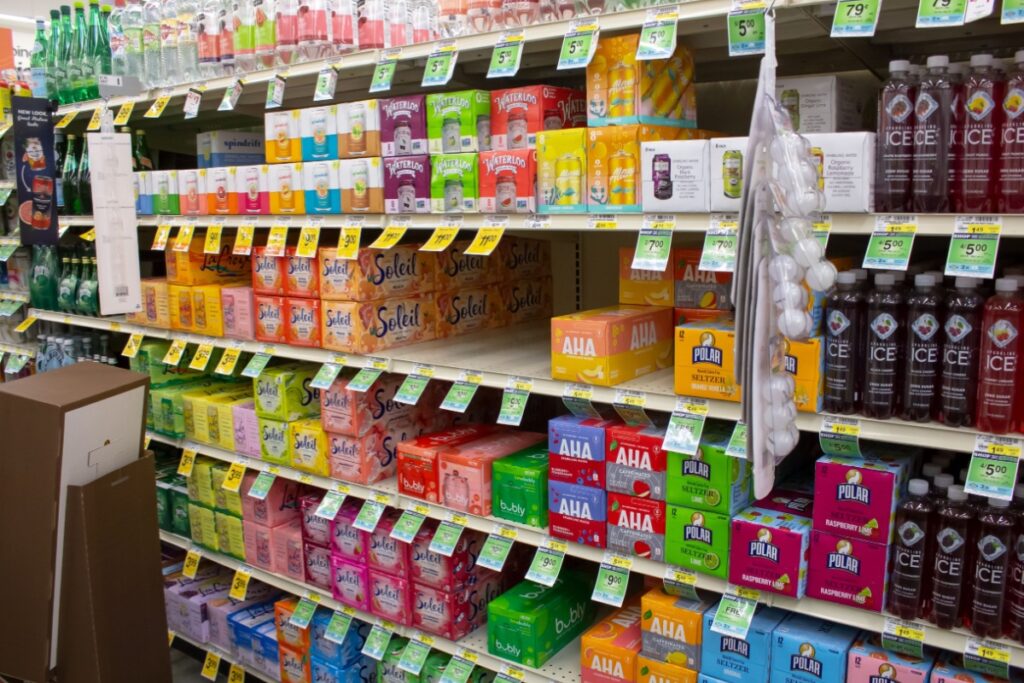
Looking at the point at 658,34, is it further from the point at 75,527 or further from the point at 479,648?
the point at 75,527

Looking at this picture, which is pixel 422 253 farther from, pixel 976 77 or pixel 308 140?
pixel 976 77

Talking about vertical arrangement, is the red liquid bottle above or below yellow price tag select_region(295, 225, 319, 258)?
below

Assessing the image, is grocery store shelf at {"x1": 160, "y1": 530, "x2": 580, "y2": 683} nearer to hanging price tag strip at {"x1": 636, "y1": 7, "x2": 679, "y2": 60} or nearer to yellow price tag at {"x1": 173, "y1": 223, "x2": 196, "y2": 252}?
yellow price tag at {"x1": 173, "y1": 223, "x2": 196, "y2": 252}

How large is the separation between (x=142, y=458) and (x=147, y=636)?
637 mm

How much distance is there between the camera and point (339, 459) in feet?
9.46

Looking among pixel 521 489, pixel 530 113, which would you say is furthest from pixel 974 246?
pixel 521 489

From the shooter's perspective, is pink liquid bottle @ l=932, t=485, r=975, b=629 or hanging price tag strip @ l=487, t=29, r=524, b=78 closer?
pink liquid bottle @ l=932, t=485, r=975, b=629

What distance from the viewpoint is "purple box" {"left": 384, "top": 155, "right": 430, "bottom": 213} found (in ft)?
8.24

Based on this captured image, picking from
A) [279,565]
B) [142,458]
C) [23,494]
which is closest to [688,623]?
[279,565]

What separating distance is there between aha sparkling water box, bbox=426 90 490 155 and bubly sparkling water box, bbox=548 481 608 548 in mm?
992

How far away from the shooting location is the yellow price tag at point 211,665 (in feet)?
11.4

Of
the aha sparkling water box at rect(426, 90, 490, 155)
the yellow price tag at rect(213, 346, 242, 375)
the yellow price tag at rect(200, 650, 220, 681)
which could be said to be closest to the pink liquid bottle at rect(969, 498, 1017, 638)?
the aha sparkling water box at rect(426, 90, 490, 155)

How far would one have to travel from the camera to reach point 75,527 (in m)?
2.74

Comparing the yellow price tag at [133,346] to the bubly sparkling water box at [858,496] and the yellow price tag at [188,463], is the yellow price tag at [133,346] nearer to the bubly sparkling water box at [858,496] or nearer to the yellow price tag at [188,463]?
the yellow price tag at [188,463]
